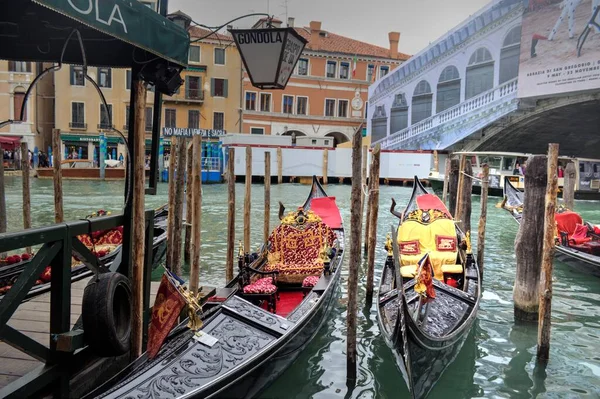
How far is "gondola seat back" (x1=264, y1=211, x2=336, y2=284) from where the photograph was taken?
5418mm

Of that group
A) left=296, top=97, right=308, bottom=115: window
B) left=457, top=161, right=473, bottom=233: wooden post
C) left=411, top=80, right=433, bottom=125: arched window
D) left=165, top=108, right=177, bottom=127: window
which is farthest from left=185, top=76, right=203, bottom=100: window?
left=457, top=161, right=473, bottom=233: wooden post

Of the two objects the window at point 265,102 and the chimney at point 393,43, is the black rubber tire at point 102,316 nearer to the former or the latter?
the window at point 265,102

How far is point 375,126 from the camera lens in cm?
2645

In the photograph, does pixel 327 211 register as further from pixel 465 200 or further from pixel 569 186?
pixel 569 186

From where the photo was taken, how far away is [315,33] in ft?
91.8

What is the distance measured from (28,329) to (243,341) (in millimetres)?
1298

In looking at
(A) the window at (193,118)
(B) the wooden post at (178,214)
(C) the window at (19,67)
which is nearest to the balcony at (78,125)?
(C) the window at (19,67)

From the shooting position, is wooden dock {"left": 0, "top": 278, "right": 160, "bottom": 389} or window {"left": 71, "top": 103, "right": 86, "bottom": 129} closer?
wooden dock {"left": 0, "top": 278, "right": 160, "bottom": 389}

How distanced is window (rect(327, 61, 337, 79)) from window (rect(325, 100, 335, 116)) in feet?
4.34

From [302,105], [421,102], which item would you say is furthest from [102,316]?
[302,105]

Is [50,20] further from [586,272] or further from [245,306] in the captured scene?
[586,272]

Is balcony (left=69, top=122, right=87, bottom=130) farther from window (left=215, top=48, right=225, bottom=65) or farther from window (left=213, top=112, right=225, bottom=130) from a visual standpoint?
window (left=215, top=48, right=225, bottom=65)

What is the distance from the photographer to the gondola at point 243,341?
9.00ft

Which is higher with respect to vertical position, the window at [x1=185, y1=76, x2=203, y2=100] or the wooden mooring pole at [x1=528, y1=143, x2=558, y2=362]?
the window at [x1=185, y1=76, x2=203, y2=100]
